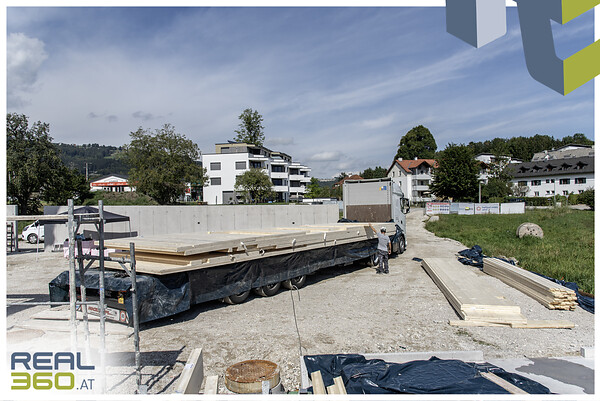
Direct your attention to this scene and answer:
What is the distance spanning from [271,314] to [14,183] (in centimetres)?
3213

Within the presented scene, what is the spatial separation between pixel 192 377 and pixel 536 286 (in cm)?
834

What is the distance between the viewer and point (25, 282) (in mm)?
11375

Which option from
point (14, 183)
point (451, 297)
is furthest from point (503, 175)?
point (14, 183)

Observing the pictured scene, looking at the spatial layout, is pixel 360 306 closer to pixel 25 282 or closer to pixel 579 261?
pixel 579 261

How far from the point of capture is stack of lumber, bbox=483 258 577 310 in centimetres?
825

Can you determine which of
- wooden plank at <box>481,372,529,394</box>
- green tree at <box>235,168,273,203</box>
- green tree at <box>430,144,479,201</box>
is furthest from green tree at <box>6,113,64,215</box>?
green tree at <box>430,144,479,201</box>

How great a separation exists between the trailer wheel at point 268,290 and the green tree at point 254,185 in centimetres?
3989

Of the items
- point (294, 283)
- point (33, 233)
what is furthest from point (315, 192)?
point (294, 283)

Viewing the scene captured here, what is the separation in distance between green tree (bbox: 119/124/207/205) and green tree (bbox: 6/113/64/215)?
620 cm

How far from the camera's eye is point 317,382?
4.64m

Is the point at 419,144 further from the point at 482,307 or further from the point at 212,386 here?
the point at 212,386

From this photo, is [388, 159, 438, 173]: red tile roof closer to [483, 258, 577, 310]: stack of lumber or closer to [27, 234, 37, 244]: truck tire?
[483, 258, 577, 310]: stack of lumber

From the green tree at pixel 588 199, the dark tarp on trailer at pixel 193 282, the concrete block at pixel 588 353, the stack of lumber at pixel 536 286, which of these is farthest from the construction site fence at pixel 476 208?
the concrete block at pixel 588 353

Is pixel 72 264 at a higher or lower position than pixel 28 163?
lower
